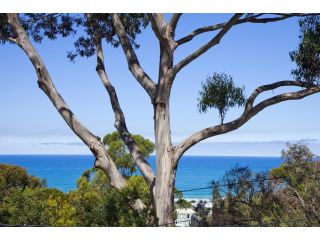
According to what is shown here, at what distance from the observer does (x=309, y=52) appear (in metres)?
4.90

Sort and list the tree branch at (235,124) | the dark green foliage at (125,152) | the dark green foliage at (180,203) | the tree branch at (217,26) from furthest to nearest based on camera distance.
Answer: the dark green foliage at (125,152) < the dark green foliage at (180,203) < the tree branch at (217,26) < the tree branch at (235,124)

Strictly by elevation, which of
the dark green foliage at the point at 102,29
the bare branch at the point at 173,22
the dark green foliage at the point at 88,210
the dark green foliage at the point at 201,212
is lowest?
the dark green foliage at the point at 88,210

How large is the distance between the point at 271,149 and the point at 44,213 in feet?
82.5

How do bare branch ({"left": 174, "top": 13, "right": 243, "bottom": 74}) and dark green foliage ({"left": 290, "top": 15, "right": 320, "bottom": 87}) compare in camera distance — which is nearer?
bare branch ({"left": 174, "top": 13, "right": 243, "bottom": 74})

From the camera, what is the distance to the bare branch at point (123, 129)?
4695mm

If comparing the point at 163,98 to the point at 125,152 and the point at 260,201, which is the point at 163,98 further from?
the point at 125,152

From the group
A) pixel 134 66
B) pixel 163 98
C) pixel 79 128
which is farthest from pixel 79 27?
pixel 163 98

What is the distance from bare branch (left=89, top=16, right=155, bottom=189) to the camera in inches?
185

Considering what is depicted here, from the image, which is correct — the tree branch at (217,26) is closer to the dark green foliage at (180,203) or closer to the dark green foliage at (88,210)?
the dark green foliage at (88,210)

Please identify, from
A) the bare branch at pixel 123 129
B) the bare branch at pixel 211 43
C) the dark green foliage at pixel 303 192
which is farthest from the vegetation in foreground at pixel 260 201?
the bare branch at pixel 211 43

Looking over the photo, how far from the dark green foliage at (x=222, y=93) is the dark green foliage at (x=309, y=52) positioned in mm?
650

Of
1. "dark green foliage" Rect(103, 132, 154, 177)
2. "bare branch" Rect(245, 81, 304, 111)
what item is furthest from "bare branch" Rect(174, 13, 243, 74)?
"dark green foliage" Rect(103, 132, 154, 177)

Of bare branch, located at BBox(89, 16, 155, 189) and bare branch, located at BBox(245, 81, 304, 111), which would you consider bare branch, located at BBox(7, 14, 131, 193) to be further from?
bare branch, located at BBox(245, 81, 304, 111)

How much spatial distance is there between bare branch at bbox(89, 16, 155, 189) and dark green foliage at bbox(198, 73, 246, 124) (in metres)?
0.93
